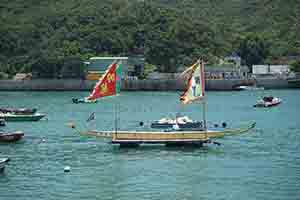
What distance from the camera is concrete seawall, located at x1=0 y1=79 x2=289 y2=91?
166625mm

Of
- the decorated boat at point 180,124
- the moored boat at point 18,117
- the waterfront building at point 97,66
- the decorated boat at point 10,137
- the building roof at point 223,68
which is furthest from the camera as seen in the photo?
the building roof at point 223,68

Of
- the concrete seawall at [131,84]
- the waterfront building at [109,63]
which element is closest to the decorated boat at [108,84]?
the concrete seawall at [131,84]

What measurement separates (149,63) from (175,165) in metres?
130

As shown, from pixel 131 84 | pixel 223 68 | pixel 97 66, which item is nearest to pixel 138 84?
pixel 131 84

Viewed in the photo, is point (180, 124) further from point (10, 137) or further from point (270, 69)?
point (270, 69)

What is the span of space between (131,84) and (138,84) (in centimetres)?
139

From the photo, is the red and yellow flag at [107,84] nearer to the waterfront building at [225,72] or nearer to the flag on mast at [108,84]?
the flag on mast at [108,84]

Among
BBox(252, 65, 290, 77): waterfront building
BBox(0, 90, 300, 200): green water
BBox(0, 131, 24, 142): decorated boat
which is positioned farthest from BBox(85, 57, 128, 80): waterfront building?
BBox(0, 131, 24, 142): decorated boat

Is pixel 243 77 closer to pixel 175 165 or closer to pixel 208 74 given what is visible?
pixel 208 74

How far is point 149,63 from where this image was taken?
190 metres

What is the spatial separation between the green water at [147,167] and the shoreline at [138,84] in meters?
73.0

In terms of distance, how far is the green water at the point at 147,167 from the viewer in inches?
2077

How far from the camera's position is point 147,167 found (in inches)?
2387

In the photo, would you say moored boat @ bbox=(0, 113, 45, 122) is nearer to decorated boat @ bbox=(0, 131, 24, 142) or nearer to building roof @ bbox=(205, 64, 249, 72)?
decorated boat @ bbox=(0, 131, 24, 142)
